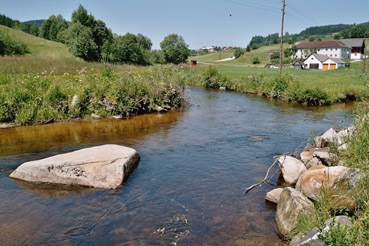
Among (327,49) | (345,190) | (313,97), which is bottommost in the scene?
(313,97)

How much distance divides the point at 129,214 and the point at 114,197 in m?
0.98

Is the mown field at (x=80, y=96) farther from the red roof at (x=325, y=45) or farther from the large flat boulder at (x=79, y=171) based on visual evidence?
the red roof at (x=325, y=45)

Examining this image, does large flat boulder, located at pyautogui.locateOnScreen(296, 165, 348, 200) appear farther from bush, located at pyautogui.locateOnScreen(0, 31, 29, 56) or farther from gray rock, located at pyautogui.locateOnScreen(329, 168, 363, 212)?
bush, located at pyautogui.locateOnScreen(0, 31, 29, 56)

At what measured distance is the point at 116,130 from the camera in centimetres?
1471

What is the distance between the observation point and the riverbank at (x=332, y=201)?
4.32 m

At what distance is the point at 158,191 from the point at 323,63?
319 feet

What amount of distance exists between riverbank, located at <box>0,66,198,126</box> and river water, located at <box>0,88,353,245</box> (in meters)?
1.06

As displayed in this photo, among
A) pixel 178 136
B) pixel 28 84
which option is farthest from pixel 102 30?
Result: pixel 178 136

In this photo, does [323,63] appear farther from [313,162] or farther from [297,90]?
[313,162]

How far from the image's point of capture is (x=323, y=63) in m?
91.8

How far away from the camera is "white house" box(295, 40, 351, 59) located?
11750cm

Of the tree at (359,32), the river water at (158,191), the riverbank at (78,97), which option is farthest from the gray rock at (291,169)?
the tree at (359,32)

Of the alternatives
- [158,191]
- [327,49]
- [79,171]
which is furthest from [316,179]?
[327,49]

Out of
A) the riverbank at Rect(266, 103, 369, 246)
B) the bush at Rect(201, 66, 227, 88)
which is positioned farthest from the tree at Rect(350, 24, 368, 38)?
the riverbank at Rect(266, 103, 369, 246)
